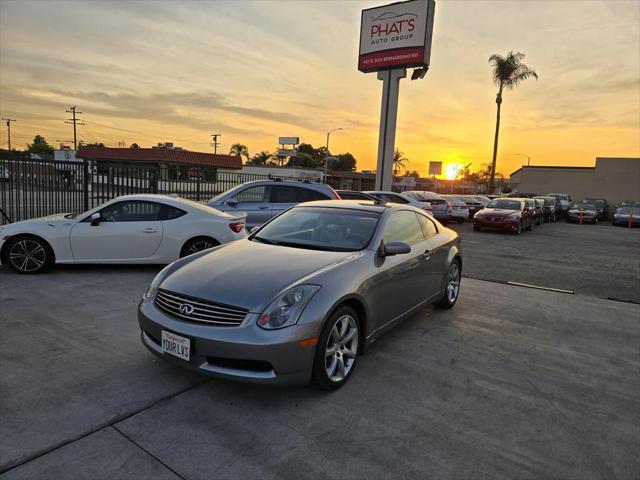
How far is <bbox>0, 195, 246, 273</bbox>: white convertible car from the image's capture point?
6934mm

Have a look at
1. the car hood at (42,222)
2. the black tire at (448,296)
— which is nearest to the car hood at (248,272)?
the black tire at (448,296)

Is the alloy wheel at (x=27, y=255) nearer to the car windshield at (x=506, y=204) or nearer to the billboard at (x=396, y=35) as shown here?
the car windshield at (x=506, y=204)

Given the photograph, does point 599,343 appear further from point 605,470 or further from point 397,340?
point 605,470

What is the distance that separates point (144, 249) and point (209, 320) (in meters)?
4.63

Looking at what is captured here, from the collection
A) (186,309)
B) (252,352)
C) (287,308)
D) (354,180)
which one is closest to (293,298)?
(287,308)

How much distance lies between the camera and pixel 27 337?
173 inches

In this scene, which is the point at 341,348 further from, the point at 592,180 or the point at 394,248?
the point at 592,180

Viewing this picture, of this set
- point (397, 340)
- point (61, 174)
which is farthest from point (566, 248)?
point (61, 174)

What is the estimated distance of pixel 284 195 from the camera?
10219 mm

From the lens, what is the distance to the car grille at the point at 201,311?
→ 10.6 feet

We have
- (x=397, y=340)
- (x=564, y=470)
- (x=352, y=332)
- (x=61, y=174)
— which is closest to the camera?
(x=564, y=470)

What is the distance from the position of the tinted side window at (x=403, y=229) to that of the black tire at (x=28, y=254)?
5.56 meters

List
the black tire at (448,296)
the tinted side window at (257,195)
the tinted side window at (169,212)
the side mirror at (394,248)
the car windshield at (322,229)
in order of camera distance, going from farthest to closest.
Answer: the tinted side window at (257,195) → the tinted side window at (169,212) → the black tire at (448,296) → the car windshield at (322,229) → the side mirror at (394,248)

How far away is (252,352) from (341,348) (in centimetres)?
89
